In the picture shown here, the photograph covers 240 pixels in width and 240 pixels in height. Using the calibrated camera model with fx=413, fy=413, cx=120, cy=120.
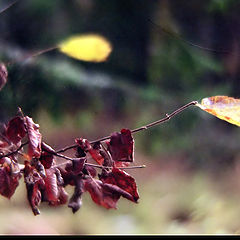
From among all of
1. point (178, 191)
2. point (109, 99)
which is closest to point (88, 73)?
point (109, 99)

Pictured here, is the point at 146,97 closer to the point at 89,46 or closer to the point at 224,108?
the point at 89,46

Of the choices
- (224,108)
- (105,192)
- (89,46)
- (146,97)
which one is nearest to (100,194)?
(105,192)

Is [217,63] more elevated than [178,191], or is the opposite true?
[217,63]

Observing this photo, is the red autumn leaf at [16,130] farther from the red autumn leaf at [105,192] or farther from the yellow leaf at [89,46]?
the yellow leaf at [89,46]

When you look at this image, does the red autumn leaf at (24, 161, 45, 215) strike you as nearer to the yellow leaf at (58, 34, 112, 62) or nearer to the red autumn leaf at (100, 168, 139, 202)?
the red autumn leaf at (100, 168, 139, 202)

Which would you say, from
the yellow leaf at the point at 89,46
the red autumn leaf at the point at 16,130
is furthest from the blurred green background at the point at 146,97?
the red autumn leaf at the point at 16,130

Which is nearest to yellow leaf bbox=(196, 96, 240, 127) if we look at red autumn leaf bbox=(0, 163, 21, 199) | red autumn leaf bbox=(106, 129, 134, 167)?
red autumn leaf bbox=(106, 129, 134, 167)

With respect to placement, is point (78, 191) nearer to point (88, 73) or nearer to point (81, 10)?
point (81, 10)
